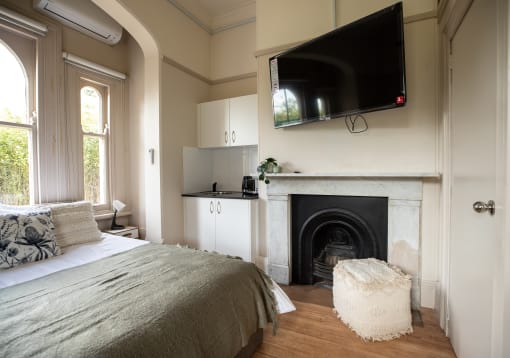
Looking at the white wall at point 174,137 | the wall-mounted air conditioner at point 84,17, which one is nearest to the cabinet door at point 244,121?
the white wall at point 174,137

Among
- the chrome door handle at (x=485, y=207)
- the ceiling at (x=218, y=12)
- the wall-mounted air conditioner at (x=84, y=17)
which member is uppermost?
the ceiling at (x=218, y=12)

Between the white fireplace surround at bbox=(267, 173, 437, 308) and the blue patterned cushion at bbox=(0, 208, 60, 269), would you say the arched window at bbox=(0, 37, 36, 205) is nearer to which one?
the blue patterned cushion at bbox=(0, 208, 60, 269)

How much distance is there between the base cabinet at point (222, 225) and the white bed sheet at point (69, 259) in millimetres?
1055

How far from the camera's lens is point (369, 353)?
156 centimetres

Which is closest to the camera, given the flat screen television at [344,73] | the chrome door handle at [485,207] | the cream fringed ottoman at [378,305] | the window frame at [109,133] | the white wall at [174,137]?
the chrome door handle at [485,207]

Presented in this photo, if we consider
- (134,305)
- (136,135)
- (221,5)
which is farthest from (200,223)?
(221,5)

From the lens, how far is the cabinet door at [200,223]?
302 centimetres

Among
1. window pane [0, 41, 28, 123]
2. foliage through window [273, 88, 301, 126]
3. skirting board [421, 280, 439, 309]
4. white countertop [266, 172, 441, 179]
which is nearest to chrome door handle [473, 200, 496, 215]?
white countertop [266, 172, 441, 179]

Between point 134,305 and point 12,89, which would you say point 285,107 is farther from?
point 12,89

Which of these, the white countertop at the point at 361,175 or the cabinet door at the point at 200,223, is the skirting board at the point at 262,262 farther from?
the white countertop at the point at 361,175

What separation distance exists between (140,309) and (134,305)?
5 cm

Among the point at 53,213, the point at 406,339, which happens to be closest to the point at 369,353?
the point at 406,339

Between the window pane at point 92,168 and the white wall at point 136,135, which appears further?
the white wall at point 136,135

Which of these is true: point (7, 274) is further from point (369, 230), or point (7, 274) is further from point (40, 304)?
point (369, 230)
